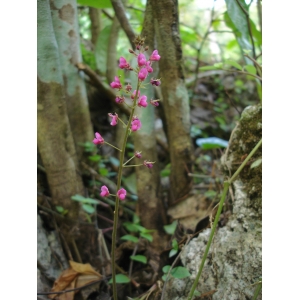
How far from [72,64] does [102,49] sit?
0.40 m

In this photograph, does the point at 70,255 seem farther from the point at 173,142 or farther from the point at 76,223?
the point at 173,142

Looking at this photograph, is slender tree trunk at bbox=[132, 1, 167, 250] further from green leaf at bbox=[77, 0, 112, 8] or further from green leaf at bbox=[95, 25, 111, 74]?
green leaf at bbox=[95, 25, 111, 74]

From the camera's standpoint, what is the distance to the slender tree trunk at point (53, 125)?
121cm

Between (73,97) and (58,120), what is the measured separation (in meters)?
0.24

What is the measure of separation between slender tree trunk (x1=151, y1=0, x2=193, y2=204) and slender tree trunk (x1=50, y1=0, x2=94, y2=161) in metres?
0.36

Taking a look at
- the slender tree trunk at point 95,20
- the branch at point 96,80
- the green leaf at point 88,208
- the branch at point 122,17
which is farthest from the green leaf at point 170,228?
the slender tree trunk at point 95,20

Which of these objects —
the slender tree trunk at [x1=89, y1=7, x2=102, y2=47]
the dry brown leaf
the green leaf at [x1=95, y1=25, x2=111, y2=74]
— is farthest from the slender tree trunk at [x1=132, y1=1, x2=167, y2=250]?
the slender tree trunk at [x1=89, y1=7, x2=102, y2=47]

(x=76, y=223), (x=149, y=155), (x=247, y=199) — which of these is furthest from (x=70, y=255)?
(x=247, y=199)

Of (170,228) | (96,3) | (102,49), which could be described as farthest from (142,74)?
(102,49)

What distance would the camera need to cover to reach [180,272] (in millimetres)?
1062

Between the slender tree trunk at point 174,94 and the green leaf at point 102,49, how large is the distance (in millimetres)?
548

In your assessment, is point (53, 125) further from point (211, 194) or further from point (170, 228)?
point (211, 194)

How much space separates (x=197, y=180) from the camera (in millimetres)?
1826
